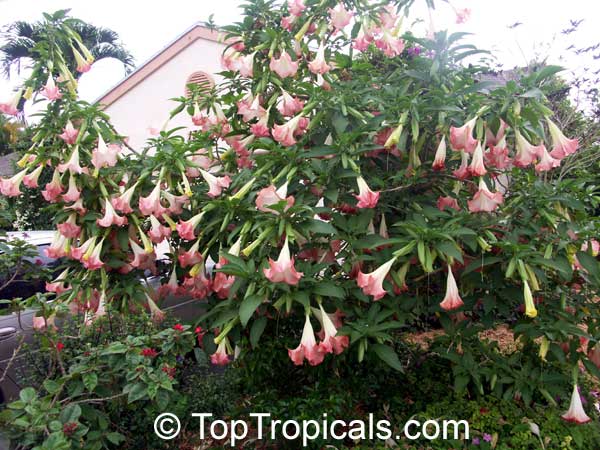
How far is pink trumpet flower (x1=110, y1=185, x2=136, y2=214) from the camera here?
2.38 m

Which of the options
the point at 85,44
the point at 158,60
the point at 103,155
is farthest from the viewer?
the point at 85,44

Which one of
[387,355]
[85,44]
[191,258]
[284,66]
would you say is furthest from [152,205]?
[85,44]

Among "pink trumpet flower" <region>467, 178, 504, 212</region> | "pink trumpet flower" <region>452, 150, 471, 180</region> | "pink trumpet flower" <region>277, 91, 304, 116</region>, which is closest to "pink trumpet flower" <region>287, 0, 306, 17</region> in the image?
"pink trumpet flower" <region>277, 91, 304, 116</region>

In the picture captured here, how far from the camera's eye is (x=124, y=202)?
2.38 m

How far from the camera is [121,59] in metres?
13.9

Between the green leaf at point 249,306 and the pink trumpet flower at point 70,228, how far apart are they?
1.17 m

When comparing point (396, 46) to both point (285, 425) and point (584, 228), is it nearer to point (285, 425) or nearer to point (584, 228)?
point (584, 228)

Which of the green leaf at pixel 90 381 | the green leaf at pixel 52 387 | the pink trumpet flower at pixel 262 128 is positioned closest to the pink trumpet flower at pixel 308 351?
the green leaf at pixel 90 381

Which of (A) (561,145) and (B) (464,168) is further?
(B) (464,168)

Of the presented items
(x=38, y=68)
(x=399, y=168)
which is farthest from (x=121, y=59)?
(x=399, y=168)

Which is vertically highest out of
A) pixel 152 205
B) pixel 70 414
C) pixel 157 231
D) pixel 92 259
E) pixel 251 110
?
pixel 251 110

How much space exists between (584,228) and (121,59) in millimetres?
14344

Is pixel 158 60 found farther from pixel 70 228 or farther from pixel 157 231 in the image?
pixel 157 231

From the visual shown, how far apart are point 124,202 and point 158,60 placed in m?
7.88
